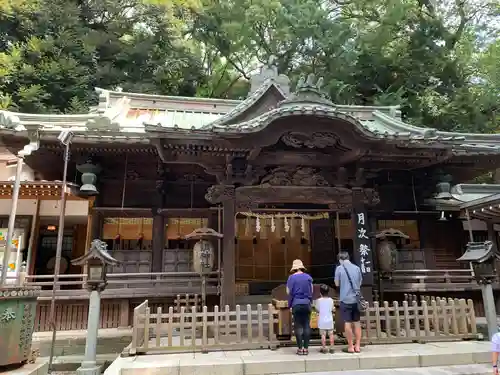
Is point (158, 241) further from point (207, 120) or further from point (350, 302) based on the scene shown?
point (350, 302)

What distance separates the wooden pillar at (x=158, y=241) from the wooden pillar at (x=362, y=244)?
5634mm

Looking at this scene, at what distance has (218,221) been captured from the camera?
34.6ft

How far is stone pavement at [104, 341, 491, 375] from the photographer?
20.0ft

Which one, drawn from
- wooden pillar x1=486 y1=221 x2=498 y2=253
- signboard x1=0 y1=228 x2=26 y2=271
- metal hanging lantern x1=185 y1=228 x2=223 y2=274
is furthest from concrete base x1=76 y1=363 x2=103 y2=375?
wooden pillar x1=486 y1=221 x2=498 y2=253

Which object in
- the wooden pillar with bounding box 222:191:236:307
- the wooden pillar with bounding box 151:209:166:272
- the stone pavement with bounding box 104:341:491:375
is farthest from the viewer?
the wooden pillar with bounding box 151:209:166:272

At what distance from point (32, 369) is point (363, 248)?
298 inches

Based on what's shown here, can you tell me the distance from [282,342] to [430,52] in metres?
21.5

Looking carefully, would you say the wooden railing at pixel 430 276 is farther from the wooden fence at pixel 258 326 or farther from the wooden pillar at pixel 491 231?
the wooden fence at pixel 258 326

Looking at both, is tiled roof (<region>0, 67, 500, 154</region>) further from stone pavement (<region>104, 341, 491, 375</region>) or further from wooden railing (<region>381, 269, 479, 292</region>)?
stone pavement (<region>104, 341, 491, 375</region>)

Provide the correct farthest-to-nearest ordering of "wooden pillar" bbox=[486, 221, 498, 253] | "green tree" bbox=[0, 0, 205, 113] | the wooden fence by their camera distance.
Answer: "green tree" bbox=[0, 0, 205, 113]
"wooden pillar" bbox=[486, 221, 498, 253]
the wooden fence

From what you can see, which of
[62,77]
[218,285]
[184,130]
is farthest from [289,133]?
[62,77]

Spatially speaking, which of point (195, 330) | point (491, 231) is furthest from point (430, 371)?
point (491, 231)

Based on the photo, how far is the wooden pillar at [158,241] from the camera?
1062 cm

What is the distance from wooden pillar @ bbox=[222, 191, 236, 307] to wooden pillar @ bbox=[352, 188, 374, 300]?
10.7ft
